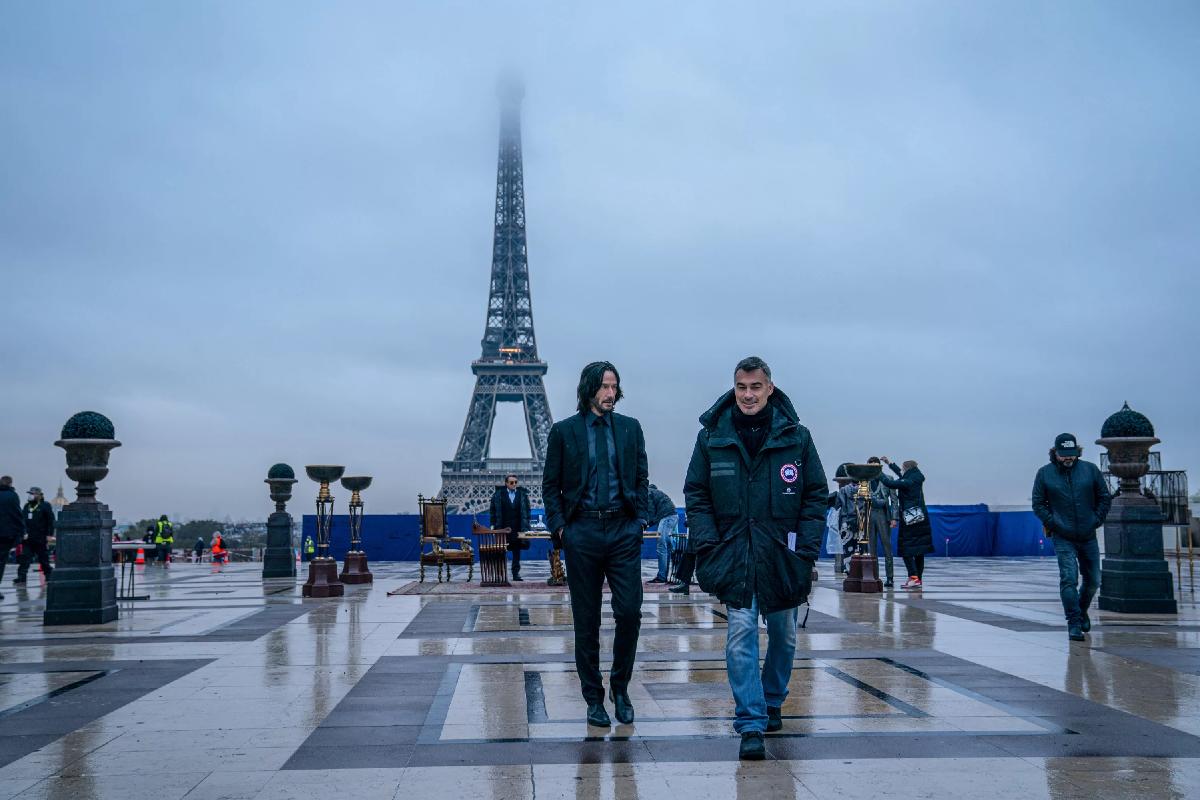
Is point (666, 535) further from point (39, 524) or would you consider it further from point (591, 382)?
point (39, 524)

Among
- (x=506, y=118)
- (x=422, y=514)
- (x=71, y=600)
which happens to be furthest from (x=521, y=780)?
(x=506, y=118)

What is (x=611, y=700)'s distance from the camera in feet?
18.0

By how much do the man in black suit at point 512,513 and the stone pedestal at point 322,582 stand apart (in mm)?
2873

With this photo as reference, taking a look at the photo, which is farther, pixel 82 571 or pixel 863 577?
pixel 863 577

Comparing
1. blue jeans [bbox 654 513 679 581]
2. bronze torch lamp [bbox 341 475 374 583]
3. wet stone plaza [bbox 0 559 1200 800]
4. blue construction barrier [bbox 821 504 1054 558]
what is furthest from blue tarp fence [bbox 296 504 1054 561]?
wet stone plaza [bbox 0 559 1200 800]

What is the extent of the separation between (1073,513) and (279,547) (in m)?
14.0

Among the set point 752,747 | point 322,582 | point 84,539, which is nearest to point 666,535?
point 322,582

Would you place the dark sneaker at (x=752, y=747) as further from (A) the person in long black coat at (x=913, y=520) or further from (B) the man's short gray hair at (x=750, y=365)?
(A) the person in long black coat at (x=913, y=520)

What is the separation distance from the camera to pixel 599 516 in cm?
505

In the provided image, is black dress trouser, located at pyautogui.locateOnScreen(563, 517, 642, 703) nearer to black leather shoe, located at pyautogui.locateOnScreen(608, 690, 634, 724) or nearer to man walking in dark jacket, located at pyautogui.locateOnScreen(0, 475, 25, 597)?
black leather shoe, located at pyautogui.locateOnScreen(608, 690, 634, 724)

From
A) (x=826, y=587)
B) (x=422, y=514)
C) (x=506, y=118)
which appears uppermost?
(x=506, y=118)

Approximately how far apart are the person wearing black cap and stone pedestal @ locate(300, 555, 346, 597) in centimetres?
866

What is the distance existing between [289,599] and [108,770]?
933 cm

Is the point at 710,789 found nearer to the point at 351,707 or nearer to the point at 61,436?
the point at 351,707
